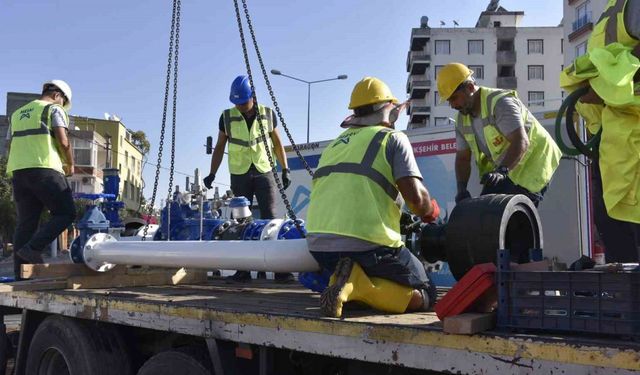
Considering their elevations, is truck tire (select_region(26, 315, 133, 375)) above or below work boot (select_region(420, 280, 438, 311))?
below

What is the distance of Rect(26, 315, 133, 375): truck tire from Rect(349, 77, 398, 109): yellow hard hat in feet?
7.04

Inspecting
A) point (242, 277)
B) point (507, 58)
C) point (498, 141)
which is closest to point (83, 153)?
point (507, 58)

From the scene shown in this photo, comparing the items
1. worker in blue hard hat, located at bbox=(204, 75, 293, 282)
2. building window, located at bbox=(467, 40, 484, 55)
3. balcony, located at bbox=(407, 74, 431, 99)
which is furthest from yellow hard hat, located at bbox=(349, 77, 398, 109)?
building window, located at bbox=(467, 40, 484, 55)

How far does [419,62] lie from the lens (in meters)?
67.4

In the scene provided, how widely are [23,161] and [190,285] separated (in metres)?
1.94

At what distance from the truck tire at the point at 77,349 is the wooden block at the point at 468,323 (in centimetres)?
255

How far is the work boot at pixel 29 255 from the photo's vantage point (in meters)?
5.70

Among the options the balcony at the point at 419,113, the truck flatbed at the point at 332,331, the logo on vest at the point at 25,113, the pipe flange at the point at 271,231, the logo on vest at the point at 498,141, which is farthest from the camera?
the balcony at the point at 419,113

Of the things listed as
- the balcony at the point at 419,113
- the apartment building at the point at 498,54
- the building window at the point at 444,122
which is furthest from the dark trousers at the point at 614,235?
the balcony at the point at 419,113

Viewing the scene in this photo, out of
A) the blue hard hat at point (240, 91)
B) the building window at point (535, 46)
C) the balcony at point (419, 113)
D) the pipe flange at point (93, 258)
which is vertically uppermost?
the building window at point (535, 46)

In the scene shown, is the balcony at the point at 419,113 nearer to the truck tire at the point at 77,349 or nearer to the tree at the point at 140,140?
the tree at the point at 140,140

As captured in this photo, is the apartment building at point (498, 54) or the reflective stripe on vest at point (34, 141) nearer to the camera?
the reflective stripe on vest at point (34, 141)

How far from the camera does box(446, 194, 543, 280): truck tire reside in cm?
300

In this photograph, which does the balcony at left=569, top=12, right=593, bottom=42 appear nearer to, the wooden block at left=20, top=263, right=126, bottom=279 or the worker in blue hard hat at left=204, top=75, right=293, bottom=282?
the worker in blue hard hat at left=204, top=75, right=293, bottom=282
